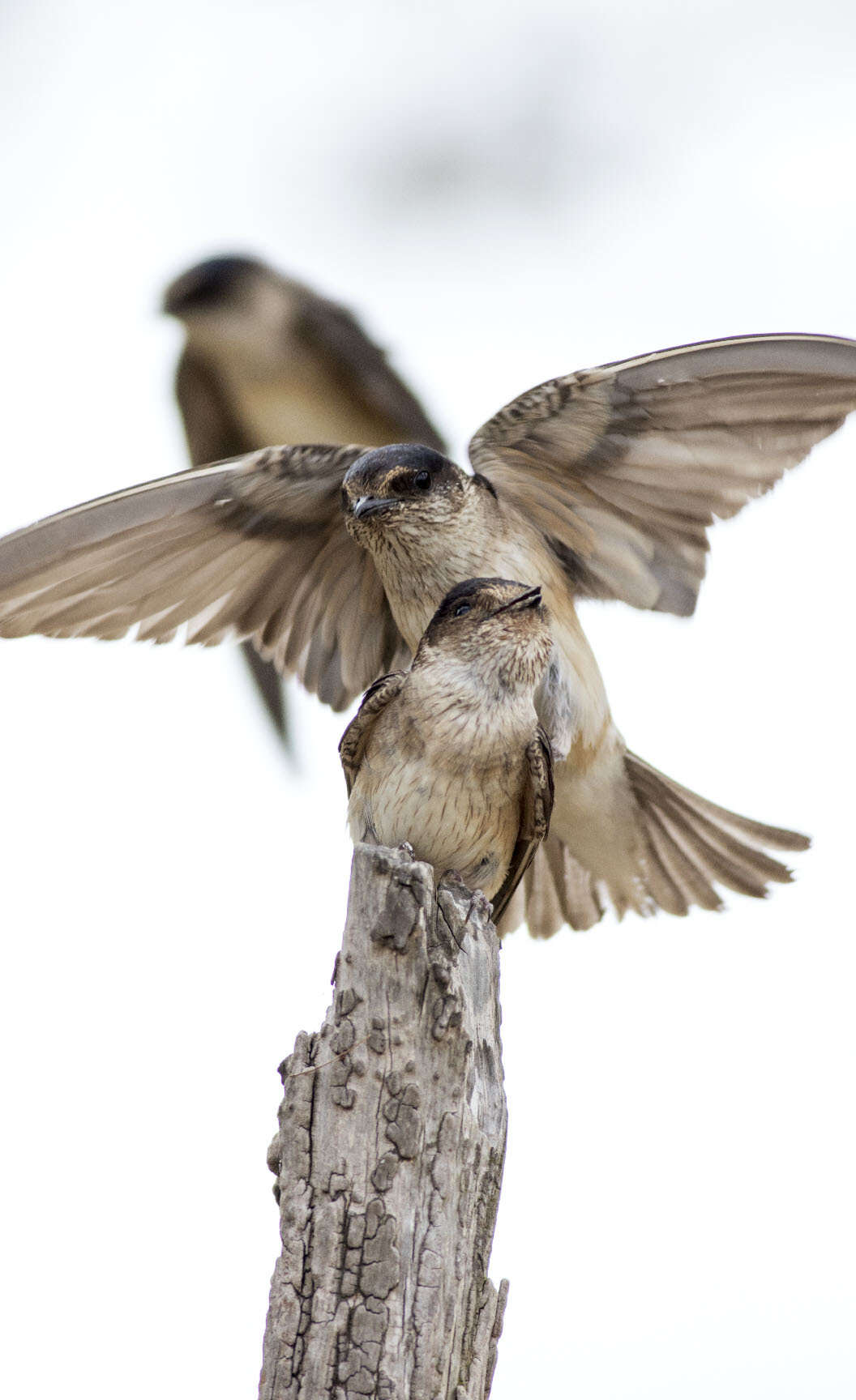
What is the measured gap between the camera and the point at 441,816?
2.86m

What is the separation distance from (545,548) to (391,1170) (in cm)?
189

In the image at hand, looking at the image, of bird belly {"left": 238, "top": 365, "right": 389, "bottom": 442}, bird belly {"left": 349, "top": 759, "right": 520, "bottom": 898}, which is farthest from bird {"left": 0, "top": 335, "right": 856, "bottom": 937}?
bird belly {"left": 238, "top": 365, "right": 389, "bottom": 442}

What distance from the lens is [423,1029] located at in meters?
2.44

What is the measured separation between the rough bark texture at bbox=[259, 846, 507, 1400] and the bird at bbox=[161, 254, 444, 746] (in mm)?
3264

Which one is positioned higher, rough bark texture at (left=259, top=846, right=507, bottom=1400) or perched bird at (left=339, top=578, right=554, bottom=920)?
perched bird at (left=339, top=578, right=554, bottom=920)

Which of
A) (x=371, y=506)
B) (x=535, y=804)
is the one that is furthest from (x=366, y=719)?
(x=371, y=506)

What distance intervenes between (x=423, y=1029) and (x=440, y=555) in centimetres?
130

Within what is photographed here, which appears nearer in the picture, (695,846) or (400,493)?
(400,493)

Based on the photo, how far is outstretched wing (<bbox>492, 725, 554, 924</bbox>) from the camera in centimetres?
297

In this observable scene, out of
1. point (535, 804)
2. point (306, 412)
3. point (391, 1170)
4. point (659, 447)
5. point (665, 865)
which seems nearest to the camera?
point (391, 1170)

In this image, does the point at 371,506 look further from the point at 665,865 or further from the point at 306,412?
the point at 306,412

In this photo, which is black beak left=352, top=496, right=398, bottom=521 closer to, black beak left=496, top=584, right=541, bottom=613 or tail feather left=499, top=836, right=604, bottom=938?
black beak left=496, top=584, right=541, bottom=613

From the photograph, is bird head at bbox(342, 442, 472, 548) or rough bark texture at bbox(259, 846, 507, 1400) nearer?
rough bark texture at bbox(259, 846, 507, 1400)

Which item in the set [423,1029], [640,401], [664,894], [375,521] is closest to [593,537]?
[640,401]
